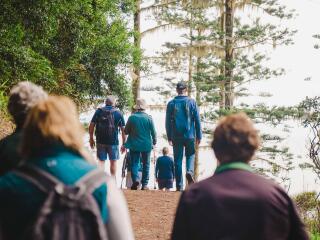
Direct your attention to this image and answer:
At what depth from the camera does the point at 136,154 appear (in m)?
12.1

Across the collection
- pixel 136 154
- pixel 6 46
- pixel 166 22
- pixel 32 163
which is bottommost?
pixel 136 154

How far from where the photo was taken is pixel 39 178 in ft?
9.37

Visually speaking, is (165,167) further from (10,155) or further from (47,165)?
(47,165)

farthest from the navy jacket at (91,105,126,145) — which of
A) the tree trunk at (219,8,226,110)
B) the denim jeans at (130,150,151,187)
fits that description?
the tree trunk at (219,8,226,110)

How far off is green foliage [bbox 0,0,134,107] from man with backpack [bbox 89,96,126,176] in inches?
158

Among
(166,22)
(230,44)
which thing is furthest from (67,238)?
(166,22)

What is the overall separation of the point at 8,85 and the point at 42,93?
13.3 m

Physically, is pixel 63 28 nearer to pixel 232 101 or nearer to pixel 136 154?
pixel 136 154

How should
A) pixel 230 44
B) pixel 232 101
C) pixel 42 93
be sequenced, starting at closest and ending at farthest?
pixel 42 93 < pixel 230 44 < pixel 232 101

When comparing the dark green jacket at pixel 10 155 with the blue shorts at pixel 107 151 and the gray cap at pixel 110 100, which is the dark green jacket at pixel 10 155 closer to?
the gray cap at pixel 110 100

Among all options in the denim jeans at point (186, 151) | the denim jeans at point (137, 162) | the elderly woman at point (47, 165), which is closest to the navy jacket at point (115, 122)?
the denim jeans at point (137, 162)

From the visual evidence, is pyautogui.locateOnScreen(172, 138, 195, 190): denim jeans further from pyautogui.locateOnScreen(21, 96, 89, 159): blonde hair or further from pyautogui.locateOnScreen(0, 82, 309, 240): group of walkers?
pyautogui.locateOnScreen(21, 96, 89, 159): blonde hair

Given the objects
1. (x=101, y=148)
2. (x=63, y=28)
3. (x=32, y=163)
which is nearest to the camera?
(x=32, y=163)

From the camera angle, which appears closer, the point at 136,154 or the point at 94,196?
the point at 94,196
